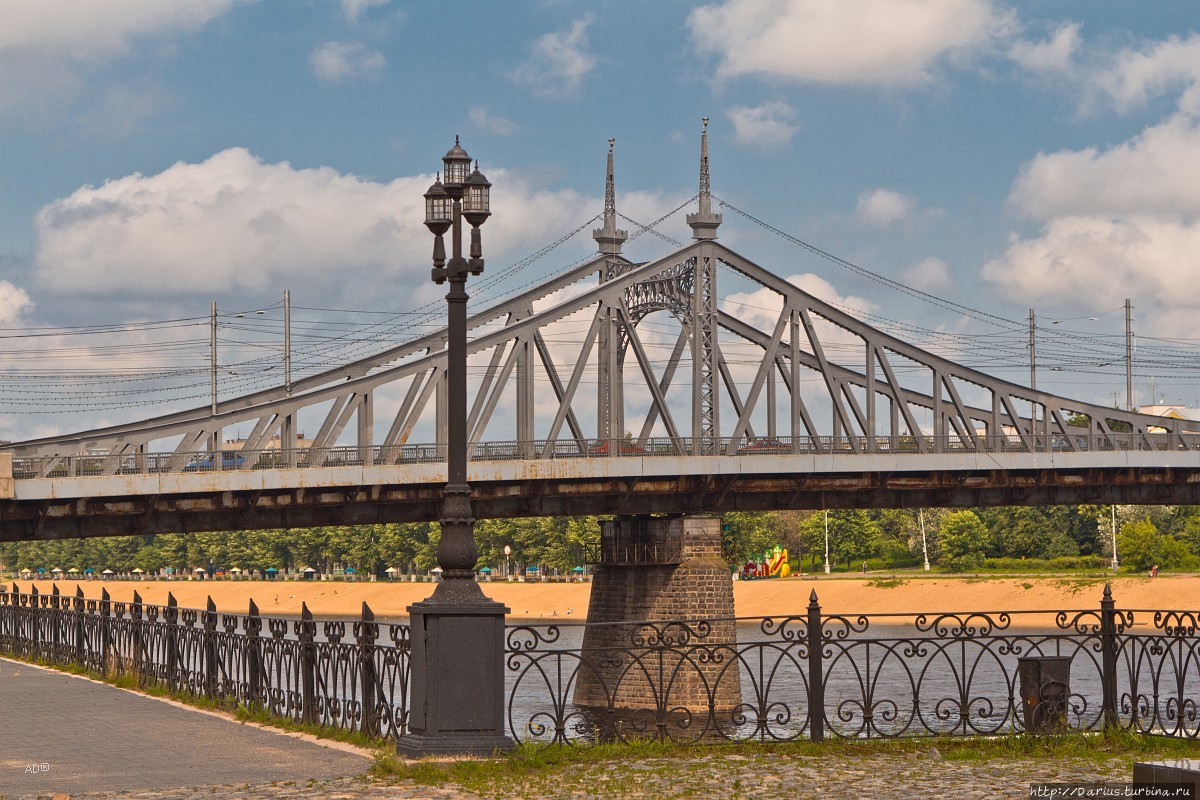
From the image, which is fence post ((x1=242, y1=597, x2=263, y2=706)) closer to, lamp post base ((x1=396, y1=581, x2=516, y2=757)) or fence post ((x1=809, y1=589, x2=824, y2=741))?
lamp post base ((x1=396, y1=581, x2=516, y2=757))

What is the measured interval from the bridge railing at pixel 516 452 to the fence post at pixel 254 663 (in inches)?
856

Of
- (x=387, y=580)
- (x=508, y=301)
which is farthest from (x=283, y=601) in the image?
(x=508, y=301)

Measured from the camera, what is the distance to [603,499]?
150 ft

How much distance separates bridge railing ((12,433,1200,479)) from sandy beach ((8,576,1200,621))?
15.3 m

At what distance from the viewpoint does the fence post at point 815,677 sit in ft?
45.4

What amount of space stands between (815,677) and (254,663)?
19.9 feet

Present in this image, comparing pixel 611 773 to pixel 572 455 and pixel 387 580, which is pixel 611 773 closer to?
pixel 572 455

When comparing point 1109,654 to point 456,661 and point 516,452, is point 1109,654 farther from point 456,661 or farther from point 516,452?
point 516,452

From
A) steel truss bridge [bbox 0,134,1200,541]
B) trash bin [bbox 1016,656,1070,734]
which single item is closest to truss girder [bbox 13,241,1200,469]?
steel truss bridge [bbox 0,134,1200,541]

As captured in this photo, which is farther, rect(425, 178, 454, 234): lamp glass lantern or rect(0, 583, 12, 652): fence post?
rect(0, 583, 12, 652): fence post

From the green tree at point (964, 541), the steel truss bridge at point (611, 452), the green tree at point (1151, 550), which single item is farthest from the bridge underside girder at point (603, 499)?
the green tree at point (964, 541)

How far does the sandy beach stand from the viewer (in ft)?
243

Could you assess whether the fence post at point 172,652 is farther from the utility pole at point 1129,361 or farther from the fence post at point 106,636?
the utility pole at point 1129,361

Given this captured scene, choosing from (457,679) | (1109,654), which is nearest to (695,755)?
(457,679)
